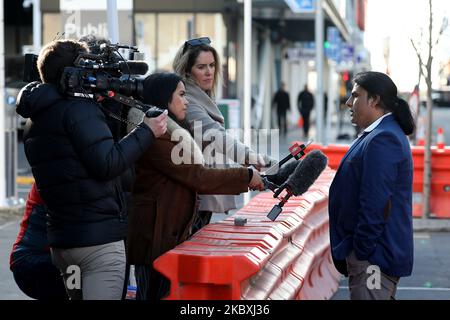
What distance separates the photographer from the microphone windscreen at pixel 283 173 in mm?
6301

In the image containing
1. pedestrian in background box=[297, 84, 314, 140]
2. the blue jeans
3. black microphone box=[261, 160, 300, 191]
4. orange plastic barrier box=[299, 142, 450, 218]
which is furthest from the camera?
pedestrian in background box=[297, 84, 314, 140]

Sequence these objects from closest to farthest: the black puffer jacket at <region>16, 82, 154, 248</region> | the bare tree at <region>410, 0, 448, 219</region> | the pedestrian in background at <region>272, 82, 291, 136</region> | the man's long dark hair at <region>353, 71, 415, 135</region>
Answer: the black puffer jacket at <region>16, 82, 154, 248</region>, the man's long dark hair at <region>353, 71, 415, 135</region>, the bare tree at <region>410, 0, 448, 219</region>, the pedestrian in background at <region>272, 82, 291, 136</region>

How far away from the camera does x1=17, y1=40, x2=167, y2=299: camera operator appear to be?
16.6 ft

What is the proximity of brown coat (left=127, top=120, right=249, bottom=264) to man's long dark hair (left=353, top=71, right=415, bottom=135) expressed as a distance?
0.96m

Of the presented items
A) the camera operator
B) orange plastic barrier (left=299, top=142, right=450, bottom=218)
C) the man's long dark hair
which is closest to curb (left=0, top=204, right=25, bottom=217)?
orange plastic barrier (left=299, top=142, right=450, bottom=218)

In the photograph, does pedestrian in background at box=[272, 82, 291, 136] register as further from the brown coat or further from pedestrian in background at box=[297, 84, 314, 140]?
the brown coat

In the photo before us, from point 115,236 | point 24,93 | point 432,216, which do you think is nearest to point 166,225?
point 115,236

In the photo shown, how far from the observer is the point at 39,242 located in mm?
5762

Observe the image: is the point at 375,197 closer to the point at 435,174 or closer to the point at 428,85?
the point at 435,174

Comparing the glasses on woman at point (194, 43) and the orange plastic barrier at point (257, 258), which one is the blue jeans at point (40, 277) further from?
the glasses on woman at point (194, 43)

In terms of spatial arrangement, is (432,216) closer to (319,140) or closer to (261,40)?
(319,140)

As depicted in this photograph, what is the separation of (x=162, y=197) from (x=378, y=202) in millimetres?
1179

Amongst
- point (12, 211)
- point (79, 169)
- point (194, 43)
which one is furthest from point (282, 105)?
point (79, 169)

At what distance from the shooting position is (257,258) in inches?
209
